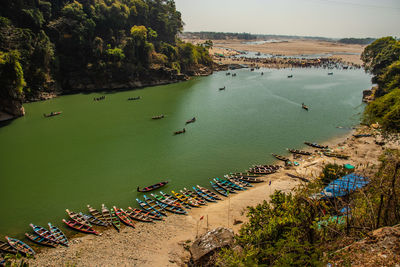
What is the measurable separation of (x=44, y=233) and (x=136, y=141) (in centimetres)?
1728

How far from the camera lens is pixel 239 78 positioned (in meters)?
81.5

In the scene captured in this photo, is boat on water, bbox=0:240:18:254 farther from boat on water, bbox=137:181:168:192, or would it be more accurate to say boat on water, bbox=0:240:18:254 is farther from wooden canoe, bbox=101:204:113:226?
boat on water, bbox=137:181:168:192

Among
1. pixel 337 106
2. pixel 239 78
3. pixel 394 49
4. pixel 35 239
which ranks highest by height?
pixel 394 49

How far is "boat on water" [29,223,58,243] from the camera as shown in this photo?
1681cm

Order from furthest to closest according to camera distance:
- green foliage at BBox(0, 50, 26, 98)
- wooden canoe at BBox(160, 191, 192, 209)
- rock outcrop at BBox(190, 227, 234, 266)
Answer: green foliage at BBox(0, 50, 26, 98) → wooden canoe at BBox(160, 191, 192, 209) → rock outcrop at BBox(190, 227, 234, 266)

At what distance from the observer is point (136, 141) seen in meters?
33.2

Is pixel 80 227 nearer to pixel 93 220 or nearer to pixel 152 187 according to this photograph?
pixel 93 220

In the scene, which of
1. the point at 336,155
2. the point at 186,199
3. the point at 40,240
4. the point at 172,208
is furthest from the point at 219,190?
the point at 336,155

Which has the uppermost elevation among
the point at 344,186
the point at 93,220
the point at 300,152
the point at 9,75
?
the point at 9,75

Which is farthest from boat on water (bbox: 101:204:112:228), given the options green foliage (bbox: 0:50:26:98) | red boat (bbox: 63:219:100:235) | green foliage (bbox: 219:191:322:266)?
green foliage (bbox: 0:50:26:98)

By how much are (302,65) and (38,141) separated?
10403 centimetres

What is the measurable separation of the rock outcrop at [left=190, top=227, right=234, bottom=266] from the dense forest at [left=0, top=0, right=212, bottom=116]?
133 ft

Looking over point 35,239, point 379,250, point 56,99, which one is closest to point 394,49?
point 379,250

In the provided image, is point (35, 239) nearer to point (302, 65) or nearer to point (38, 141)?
point (38, 141)
